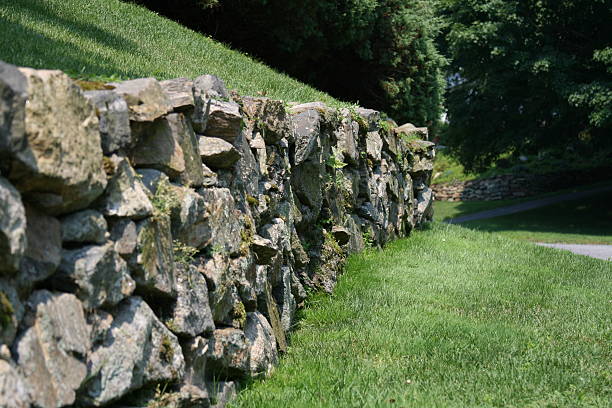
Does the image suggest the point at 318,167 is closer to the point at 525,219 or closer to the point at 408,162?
the point at 408,162

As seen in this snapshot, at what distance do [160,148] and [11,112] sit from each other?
1.51 meters

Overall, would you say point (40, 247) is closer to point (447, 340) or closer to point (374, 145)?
point (447, 340)

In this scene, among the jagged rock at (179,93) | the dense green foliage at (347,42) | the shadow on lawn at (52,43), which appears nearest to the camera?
the jagged rock at (179,93)

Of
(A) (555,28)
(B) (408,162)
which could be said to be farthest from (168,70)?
(A) (555,28)

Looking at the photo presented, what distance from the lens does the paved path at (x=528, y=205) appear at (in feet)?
100

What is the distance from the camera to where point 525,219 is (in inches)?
1106

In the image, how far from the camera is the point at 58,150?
9.74ft

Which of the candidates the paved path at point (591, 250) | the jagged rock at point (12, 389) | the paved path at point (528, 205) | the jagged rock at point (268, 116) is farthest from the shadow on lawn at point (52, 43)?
the paved path at point (528, 205)

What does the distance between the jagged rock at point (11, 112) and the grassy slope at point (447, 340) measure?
102 inches

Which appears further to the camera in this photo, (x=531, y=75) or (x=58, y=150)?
(x=531, y=75)

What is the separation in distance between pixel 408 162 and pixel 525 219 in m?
15.9

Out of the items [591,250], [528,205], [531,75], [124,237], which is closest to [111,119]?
[124,237]

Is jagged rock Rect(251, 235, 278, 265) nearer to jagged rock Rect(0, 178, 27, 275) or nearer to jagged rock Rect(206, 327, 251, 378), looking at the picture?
jagged rock Rect(206, 327, 251, 378)

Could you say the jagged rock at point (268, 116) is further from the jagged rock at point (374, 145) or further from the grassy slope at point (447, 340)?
the jagged rock at point (374, 145)
